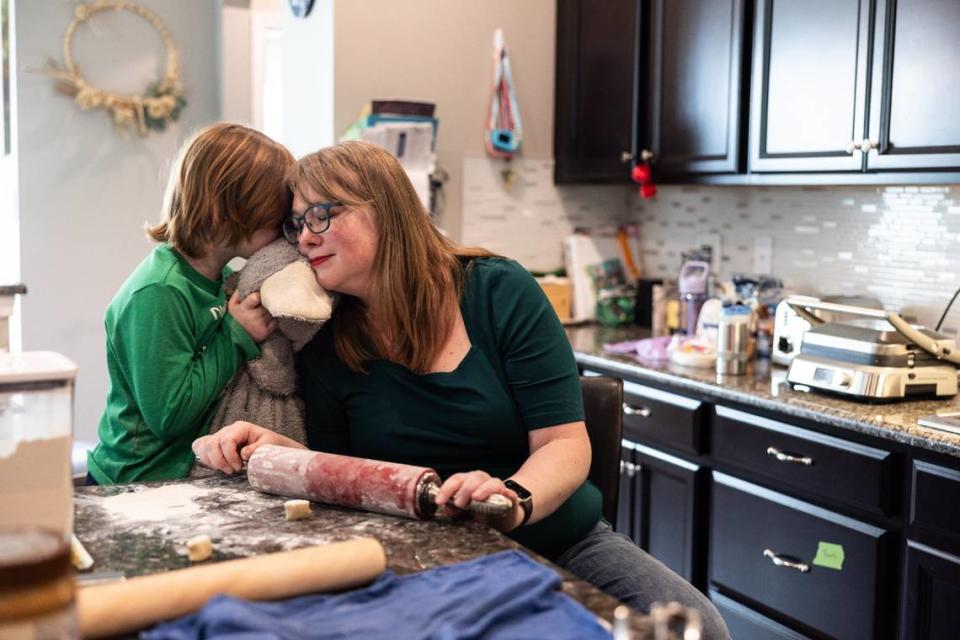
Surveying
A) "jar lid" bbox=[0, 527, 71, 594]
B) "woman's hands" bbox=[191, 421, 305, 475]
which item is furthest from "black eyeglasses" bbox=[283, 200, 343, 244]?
"jar lid" bbox=[0, 527, 71, 594]

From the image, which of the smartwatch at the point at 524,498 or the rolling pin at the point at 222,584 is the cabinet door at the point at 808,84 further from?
the rolling pin at the point at 222,584

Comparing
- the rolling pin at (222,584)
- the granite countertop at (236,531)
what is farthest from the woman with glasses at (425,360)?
the rolling pin at (222,584)

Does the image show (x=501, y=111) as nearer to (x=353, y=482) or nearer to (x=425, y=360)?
(x=425, y=360)

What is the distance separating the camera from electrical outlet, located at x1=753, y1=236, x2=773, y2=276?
3.39 meters

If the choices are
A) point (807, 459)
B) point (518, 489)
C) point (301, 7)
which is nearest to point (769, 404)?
point (807, 459)

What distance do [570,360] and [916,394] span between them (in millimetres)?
1121

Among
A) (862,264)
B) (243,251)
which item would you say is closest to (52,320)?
(243,251)

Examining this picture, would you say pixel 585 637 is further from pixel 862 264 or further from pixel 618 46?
pixel 618 46

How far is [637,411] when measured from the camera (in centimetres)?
301

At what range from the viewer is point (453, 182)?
12.0 ft

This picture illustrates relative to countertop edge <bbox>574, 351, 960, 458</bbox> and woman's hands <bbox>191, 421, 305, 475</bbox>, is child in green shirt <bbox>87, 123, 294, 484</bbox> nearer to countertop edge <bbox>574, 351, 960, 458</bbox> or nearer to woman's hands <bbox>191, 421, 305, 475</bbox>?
woman's hands <bbox>191, 421, 305, 475</bbox>

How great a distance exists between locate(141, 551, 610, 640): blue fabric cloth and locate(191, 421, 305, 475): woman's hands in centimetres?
50

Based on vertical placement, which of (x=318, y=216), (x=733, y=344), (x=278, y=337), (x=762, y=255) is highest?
(x=318, y=216)

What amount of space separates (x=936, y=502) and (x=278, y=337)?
4.66 ft
